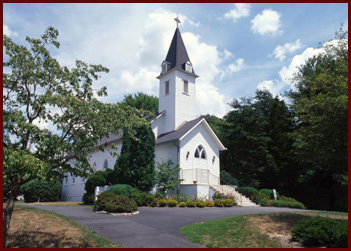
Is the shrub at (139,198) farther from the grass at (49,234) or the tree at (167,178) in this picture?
the grass at (49,234)

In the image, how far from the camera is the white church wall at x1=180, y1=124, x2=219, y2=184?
23594mm

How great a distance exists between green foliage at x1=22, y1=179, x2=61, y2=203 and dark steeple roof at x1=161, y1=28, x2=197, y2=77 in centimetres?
1712

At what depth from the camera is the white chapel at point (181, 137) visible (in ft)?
76.8

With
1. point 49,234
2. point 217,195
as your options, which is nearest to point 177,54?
point 217,195

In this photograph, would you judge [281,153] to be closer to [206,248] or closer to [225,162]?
[225,162]

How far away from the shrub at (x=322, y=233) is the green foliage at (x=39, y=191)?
2276 cm

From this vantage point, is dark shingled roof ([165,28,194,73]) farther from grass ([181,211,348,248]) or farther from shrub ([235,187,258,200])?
grass ([181,211,348,248])

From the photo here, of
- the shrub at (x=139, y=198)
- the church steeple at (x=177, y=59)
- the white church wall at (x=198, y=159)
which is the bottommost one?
the shrub at (x=139, y=198)

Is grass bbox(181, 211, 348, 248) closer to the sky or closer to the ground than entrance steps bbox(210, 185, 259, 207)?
closer to the ground

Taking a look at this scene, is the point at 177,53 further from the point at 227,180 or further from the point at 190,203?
the point at 190,203

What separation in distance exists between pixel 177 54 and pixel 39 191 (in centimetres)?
2025

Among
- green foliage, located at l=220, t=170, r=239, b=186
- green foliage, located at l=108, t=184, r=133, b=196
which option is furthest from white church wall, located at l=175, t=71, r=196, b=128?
green foliage, located at l=108, t=184, r=133, b=196

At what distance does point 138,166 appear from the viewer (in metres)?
21.0

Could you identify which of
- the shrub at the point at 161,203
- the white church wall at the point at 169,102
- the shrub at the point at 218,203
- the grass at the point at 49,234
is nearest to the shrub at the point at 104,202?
the grass at the point at 49,234
